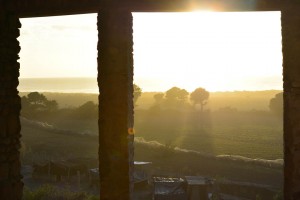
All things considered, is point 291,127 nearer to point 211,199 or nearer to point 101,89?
point 101,89

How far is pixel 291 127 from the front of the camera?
14.9 ft

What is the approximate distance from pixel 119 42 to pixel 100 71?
18.0 inches

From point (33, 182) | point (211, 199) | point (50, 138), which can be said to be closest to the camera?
point (211, 199)

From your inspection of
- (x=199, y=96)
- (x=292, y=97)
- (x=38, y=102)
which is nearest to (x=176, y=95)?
(x=199, y=96)

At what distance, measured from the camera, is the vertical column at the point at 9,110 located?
17.0 ft

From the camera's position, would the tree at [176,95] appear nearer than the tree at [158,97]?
Yes

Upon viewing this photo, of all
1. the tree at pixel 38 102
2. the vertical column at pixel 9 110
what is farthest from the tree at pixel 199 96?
the vertical column at pixel 9 110

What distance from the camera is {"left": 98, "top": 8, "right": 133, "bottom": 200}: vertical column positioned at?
4.63 m

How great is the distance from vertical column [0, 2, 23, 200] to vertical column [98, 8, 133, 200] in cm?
151

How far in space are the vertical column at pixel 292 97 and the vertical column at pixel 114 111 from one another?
205 cm

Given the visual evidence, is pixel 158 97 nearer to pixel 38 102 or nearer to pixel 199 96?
pixel 199 96

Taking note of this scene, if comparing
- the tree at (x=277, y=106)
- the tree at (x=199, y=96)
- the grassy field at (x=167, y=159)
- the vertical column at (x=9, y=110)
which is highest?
the tree at (x=199, y=96)

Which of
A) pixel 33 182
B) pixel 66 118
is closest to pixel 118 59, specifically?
pixel 33 182

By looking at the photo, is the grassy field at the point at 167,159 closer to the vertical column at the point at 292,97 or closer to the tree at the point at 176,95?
the vertical column at the point at 292,97
